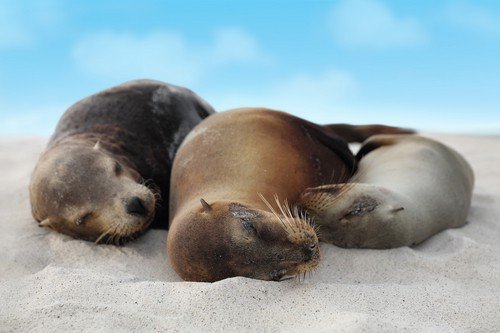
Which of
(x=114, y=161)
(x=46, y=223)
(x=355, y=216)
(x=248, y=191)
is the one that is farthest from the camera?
(x=114, y=161)

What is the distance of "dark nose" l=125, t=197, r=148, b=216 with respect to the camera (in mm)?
4617

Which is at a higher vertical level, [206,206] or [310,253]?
[206,206]

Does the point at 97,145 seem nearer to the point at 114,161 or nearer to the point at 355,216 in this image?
the point at 114,161

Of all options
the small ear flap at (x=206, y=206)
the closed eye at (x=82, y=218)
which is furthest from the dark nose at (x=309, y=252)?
the closed eye at (x=82, y=218)

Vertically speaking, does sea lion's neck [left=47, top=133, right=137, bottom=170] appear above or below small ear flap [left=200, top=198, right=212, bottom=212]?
below

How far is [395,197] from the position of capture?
4441mm

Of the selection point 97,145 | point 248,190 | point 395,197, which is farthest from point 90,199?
point 395,197

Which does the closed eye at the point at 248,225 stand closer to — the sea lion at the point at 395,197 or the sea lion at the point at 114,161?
the sea lion at the point at 395,197

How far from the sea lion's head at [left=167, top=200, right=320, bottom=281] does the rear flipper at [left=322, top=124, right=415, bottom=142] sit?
2.91 m

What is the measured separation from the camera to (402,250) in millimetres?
4230

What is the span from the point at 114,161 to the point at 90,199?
0.43 m

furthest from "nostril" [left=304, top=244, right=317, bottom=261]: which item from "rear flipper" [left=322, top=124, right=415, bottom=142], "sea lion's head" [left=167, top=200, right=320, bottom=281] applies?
"rear flipper" [left=322, top=124, right=415, bottom=142]

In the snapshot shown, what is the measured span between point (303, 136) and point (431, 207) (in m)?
1.13

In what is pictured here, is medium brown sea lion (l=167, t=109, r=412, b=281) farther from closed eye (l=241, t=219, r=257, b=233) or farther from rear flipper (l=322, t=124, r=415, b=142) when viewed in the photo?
rear flipper (l=322, t=124, r=415, b=142)
